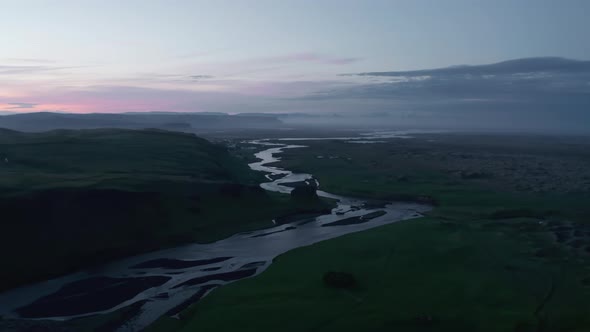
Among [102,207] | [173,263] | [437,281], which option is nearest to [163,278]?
[173,263]

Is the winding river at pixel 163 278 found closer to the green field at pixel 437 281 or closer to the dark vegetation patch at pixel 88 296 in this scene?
the dark vegetation patch at pixel 88 296

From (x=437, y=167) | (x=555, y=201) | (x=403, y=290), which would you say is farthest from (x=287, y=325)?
(x=437, y=167)

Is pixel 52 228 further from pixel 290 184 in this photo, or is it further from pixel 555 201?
Result: pixel 555 201

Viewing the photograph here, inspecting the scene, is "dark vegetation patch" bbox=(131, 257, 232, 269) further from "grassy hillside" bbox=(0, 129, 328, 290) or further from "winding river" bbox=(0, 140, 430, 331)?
"grassy hillside" bbox=(0, 129, 328, 290)

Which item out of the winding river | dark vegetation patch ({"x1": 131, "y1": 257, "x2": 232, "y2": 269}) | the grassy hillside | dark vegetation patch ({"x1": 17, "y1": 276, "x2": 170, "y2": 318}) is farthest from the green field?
the grassy hillside

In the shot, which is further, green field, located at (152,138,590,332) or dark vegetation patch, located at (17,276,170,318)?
dark vegetation patch, located at (17,276,170,318)

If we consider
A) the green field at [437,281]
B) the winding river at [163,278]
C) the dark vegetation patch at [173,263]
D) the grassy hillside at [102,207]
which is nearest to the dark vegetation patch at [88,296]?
the winding river at [163,278]

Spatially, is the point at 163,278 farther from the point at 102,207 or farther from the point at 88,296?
the point at 102,207
